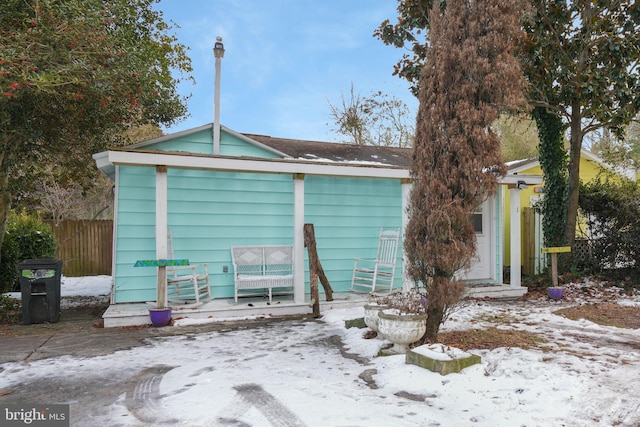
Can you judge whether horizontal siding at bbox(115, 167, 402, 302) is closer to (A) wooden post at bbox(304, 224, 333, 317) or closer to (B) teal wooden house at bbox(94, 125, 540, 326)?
(B) teal wooden house at bbox(94, 125, 540, 326)

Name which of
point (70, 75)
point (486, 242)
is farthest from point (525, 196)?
point (70, 75)

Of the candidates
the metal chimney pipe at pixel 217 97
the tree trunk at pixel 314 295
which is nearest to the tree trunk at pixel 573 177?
the tree trunk at pixel 314 295

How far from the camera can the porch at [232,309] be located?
17.6ft

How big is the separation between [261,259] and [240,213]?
85 cm

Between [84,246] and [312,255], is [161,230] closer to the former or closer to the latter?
[312,255]

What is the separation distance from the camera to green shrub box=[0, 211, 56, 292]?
7.96 m

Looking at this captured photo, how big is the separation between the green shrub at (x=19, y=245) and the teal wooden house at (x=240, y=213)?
333 cm

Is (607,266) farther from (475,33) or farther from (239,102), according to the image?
(239,102)

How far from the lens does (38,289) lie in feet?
18.1

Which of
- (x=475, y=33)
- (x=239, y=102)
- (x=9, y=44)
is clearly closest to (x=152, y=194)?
(x=9, y=44)

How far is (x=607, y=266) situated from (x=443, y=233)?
685 cm

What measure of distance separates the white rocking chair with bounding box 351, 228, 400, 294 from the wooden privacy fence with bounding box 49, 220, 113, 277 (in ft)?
26.1

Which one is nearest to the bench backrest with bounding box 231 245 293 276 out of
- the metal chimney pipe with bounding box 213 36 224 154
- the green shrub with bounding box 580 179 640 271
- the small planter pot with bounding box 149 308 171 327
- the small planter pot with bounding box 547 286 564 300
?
the small planter pot with bounding box 149 308 171 327

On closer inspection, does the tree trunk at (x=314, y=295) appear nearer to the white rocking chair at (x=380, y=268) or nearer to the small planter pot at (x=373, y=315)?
the white rocking chair at (x=380, y=268)
